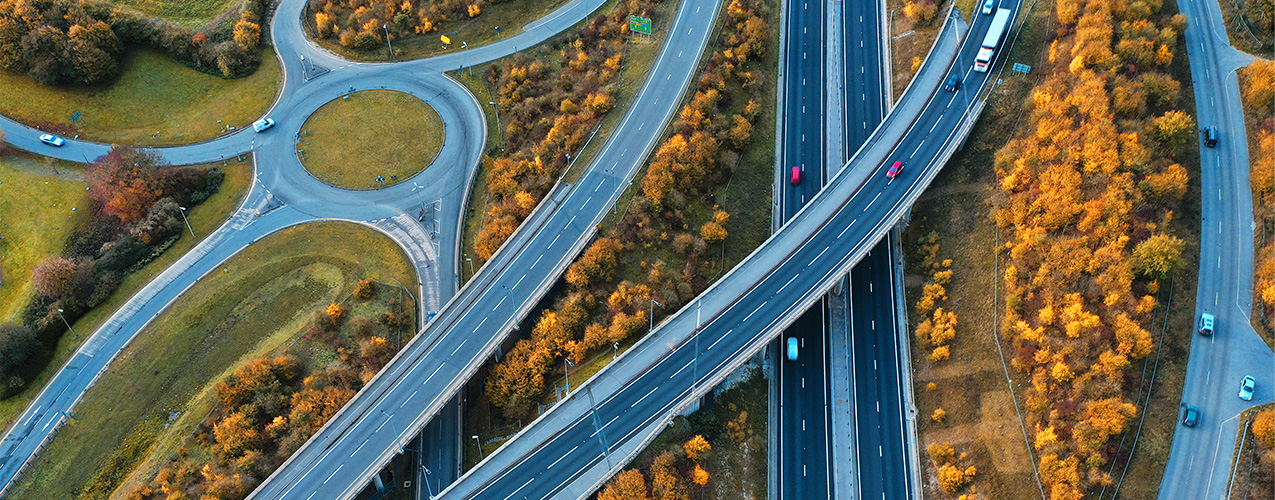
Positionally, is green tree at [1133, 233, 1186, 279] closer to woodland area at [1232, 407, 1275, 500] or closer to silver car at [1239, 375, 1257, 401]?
silver car at [1239, 375, 1257, 401]

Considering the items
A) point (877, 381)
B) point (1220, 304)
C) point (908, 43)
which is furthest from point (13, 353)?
point (1220, 304)

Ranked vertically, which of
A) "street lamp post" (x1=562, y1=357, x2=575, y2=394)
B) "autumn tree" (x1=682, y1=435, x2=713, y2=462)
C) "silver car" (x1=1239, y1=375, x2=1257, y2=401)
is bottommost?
"autumn tree" (x1=682, y1=435, x2=713, y2=462)

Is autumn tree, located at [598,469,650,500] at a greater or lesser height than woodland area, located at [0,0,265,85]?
lesser

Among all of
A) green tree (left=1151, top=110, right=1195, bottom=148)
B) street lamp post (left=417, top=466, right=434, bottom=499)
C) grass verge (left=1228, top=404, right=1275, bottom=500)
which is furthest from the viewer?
green tree (left=1151, top=110, right=1195, bottom=148)

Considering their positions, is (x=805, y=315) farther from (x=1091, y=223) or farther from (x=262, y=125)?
(x=262, y=125)

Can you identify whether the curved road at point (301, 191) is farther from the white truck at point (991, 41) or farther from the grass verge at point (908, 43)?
the white truck at point (991, 41)

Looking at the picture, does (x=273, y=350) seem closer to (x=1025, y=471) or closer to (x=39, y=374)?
(x=39, y=374)

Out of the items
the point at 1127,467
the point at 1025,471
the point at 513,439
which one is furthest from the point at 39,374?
the point at 1127,467

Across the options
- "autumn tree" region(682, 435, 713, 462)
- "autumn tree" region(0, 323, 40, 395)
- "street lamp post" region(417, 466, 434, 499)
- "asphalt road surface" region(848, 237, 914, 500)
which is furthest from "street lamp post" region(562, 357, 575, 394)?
"autumn tree" region(0, 323, 40, 395)
